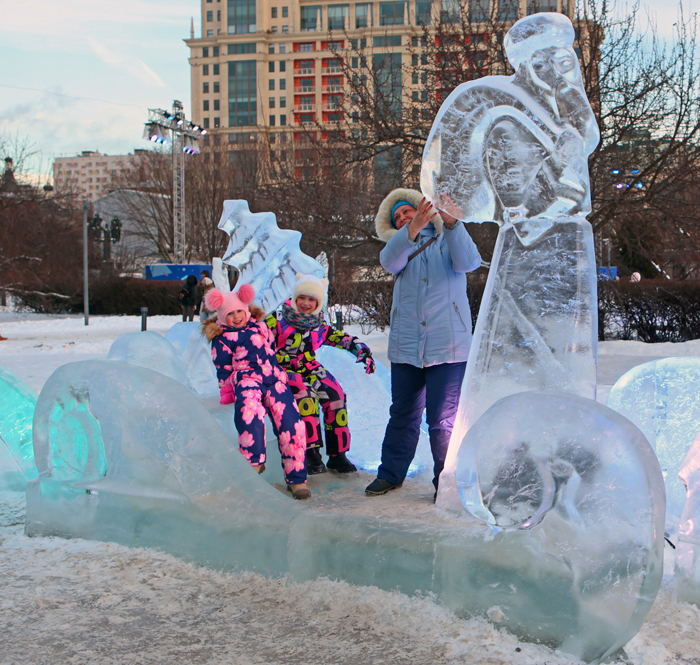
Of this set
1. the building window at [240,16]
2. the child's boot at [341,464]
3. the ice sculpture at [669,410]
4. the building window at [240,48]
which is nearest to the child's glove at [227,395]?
the child's boot at [341,464]

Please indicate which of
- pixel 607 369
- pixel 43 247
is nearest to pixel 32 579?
pixel 607 369

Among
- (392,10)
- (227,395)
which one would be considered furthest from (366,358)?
(392,10)

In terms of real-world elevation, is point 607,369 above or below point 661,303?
below

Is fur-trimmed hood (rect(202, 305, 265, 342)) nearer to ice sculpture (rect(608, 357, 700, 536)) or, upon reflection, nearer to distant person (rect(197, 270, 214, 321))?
distant person (rect(197, 270, 214, 321))

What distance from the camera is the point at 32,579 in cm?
280

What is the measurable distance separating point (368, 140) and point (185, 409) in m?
9.15

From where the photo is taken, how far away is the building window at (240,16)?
8194cm

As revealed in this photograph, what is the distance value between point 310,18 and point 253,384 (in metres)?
85.1

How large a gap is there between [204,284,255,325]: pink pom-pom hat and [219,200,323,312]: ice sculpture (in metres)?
1.71

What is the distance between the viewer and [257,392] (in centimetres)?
374

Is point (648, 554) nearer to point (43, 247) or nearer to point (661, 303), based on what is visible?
point (661, 303)

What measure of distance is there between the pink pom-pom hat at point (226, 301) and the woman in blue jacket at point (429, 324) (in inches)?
32.8

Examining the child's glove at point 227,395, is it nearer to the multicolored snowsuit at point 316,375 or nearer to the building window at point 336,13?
the multicolored snowsuit at point 316,375

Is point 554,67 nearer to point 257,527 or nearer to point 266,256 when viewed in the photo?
point 257,527
